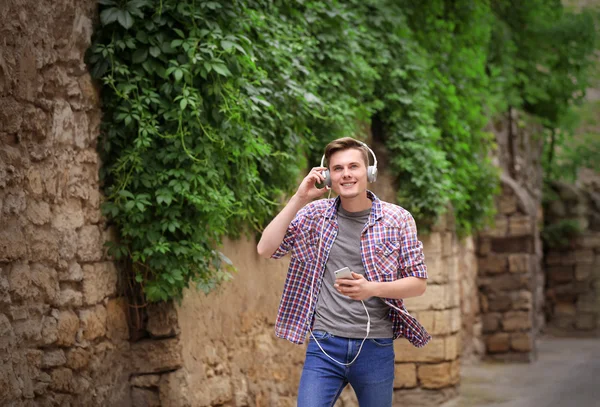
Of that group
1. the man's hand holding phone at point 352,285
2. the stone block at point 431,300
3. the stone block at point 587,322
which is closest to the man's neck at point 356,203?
the man's hand holding phone at point 352,285

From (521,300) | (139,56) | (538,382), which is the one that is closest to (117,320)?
(139,56)

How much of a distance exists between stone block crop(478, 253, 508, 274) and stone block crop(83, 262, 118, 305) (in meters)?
8.41

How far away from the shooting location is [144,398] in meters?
4.60

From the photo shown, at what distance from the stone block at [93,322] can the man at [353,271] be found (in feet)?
4.21

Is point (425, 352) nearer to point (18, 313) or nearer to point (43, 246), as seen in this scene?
point (43, 246)

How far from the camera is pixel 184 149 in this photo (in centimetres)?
447

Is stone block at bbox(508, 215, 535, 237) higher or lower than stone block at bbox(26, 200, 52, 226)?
higher

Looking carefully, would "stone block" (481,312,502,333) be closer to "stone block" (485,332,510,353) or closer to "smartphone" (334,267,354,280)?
"stone block" (485,332,510,353)

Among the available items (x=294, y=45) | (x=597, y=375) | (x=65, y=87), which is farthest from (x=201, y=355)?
(x=597, y=375)

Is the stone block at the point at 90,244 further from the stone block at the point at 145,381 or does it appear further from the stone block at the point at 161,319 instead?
the stone block at the point at 145,381

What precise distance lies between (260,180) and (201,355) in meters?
1.13

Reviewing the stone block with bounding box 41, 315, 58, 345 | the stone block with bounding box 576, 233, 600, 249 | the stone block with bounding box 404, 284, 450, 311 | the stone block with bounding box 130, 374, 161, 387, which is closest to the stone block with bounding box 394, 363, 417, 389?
the stone block with bounding box 404, 284, 450, 311

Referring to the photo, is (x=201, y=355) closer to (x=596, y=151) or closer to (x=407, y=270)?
(x=407, y=270)

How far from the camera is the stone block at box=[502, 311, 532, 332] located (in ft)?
38.3
